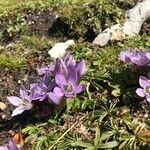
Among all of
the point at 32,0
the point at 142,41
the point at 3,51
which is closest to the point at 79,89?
the point at 142,41

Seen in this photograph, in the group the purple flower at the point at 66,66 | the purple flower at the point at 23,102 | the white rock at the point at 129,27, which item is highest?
the purple flower at the point at 66,66

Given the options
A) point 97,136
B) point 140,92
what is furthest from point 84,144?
point 140,92

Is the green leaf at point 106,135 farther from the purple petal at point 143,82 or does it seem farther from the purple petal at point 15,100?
the purple petal at point 15,100

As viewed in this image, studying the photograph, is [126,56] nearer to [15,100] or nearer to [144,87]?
[144,87]

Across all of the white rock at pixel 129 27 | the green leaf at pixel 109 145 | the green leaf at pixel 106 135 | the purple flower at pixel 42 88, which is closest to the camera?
the green leaf at pixel 109 145

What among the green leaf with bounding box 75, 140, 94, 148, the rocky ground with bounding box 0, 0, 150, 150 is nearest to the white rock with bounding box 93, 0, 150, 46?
the rocky ground with bounding box 0, 0, 150, 150

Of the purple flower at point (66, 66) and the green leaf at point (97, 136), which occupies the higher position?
the purple flower at point (66, 66)

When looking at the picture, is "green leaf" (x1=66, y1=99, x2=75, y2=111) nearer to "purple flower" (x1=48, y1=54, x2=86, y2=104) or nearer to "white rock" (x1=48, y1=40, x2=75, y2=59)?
"purple flower" (x1=48, y1=54, x2=86, y2=104)

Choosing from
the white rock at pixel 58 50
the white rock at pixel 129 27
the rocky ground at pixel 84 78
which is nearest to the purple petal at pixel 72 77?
the rocky ground at pixel 84 78
